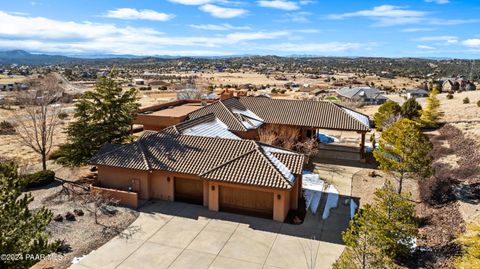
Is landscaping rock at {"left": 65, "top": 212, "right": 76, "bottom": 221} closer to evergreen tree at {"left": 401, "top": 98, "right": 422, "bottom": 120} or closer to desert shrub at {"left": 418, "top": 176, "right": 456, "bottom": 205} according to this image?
desert shrub at {"left": 418, "top": 176, "right": 456, "bottom": 205}

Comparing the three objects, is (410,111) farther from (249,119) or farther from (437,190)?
(437,190)

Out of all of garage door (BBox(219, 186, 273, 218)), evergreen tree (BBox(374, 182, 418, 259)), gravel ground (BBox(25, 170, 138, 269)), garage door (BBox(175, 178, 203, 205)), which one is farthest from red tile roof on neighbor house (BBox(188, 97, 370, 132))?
evergreen tree (BBox(374, 182, 418, 259))

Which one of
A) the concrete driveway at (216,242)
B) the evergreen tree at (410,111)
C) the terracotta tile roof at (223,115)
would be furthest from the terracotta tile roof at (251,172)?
the evergreen tree at (410,111)

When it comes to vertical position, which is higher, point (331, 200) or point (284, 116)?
point (284, 116)

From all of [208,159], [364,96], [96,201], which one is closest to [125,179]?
[96,201]

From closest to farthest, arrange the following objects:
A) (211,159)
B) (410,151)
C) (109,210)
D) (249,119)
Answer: (109,210)
(410,151)
(211,159)
(249,119)

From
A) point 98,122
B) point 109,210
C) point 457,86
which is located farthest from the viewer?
point 457,86
